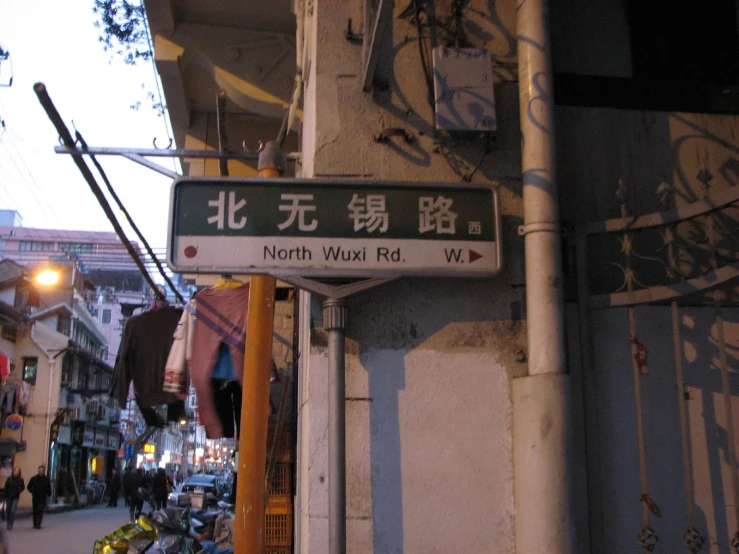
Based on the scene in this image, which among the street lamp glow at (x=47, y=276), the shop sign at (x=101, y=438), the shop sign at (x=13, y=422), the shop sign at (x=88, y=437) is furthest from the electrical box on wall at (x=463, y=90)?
the shop sign at (x=101, y=438)

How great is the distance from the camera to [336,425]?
3521 mm

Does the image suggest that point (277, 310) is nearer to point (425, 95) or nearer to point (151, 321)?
point (151, 321)

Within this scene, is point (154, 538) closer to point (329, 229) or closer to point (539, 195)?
point (329, 229)

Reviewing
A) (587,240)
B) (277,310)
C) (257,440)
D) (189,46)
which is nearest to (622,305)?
(587,240)

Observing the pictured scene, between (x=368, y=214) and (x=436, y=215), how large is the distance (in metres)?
0.37

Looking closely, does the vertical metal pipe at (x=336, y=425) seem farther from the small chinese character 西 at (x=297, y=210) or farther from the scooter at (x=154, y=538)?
the scooter at (x=154, y=538)

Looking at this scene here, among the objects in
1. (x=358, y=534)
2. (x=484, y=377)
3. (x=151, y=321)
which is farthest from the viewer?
A: (x=151, y=321)

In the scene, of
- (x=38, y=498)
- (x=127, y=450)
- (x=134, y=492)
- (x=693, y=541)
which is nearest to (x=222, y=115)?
(x=693, y=541)

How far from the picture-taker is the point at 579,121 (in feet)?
14.5

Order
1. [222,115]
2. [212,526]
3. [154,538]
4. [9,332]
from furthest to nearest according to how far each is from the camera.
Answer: [9,332]
[212,526]
[154,538]
[222,115]

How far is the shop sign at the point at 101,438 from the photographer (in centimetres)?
4478

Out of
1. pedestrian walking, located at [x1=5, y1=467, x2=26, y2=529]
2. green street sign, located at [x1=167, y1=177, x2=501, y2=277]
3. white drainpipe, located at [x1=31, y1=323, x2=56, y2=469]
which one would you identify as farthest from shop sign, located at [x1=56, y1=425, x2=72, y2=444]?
green street sign, located at [x1=167, y1=177, x2=501, y2=277]

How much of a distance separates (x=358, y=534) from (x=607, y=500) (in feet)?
4.43

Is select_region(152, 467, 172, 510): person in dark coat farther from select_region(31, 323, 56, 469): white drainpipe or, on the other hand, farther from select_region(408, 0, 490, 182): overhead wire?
select_region(408, 0, 490, 182): overhead wire
